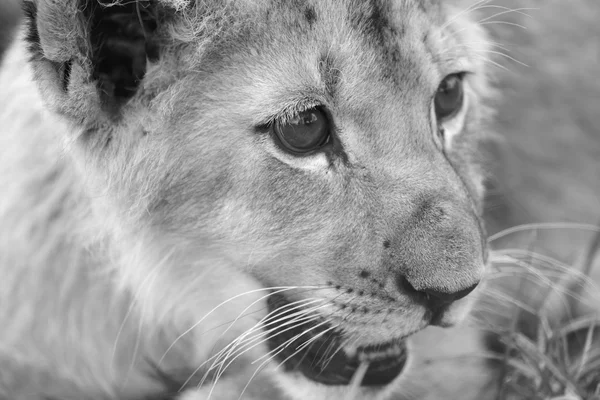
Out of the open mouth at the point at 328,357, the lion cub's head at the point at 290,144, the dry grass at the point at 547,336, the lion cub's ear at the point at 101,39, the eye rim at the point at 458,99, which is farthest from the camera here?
the dry grass at the point at 547,336

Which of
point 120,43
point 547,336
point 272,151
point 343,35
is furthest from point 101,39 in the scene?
point 547,336

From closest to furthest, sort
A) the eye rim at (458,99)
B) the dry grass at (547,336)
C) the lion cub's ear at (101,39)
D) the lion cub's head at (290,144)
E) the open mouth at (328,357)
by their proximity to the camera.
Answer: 1. the lion cub's ear at (101,39)
2. the lion cub's head at (290,144)
3. the open mouth at (328,357)
4. the eye rim at (458,99)
5. the dry grass at (547,336)

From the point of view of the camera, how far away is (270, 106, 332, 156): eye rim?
2510mm

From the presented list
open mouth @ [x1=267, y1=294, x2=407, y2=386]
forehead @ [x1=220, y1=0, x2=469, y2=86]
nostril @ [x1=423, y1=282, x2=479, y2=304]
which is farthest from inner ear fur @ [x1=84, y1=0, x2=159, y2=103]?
nostril @ [x1=423, y1=282, x2=479, y2=304]

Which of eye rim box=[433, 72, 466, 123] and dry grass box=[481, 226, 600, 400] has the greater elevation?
eye rim box=[433, 72, 466, 123]

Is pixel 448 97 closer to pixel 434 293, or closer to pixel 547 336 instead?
pixel 434 293

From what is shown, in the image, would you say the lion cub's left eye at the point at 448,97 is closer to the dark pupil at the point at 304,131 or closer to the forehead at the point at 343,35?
the forehead at the point at 343,35

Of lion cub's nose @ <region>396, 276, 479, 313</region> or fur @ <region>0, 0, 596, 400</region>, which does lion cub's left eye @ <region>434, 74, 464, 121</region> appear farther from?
lion cub's nose @ <region>396, 276, 479, 313</region>

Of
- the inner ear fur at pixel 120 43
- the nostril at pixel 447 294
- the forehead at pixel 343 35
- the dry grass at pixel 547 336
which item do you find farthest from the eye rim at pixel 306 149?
the dry grass at pixel 547 336

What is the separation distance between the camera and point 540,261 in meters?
3.81

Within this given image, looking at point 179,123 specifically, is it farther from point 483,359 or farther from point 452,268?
point 483,359

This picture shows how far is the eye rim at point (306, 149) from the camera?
8.23 ft

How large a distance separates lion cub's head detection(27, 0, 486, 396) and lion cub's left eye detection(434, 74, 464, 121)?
0.71 feet

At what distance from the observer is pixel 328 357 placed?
2750 millimetres
